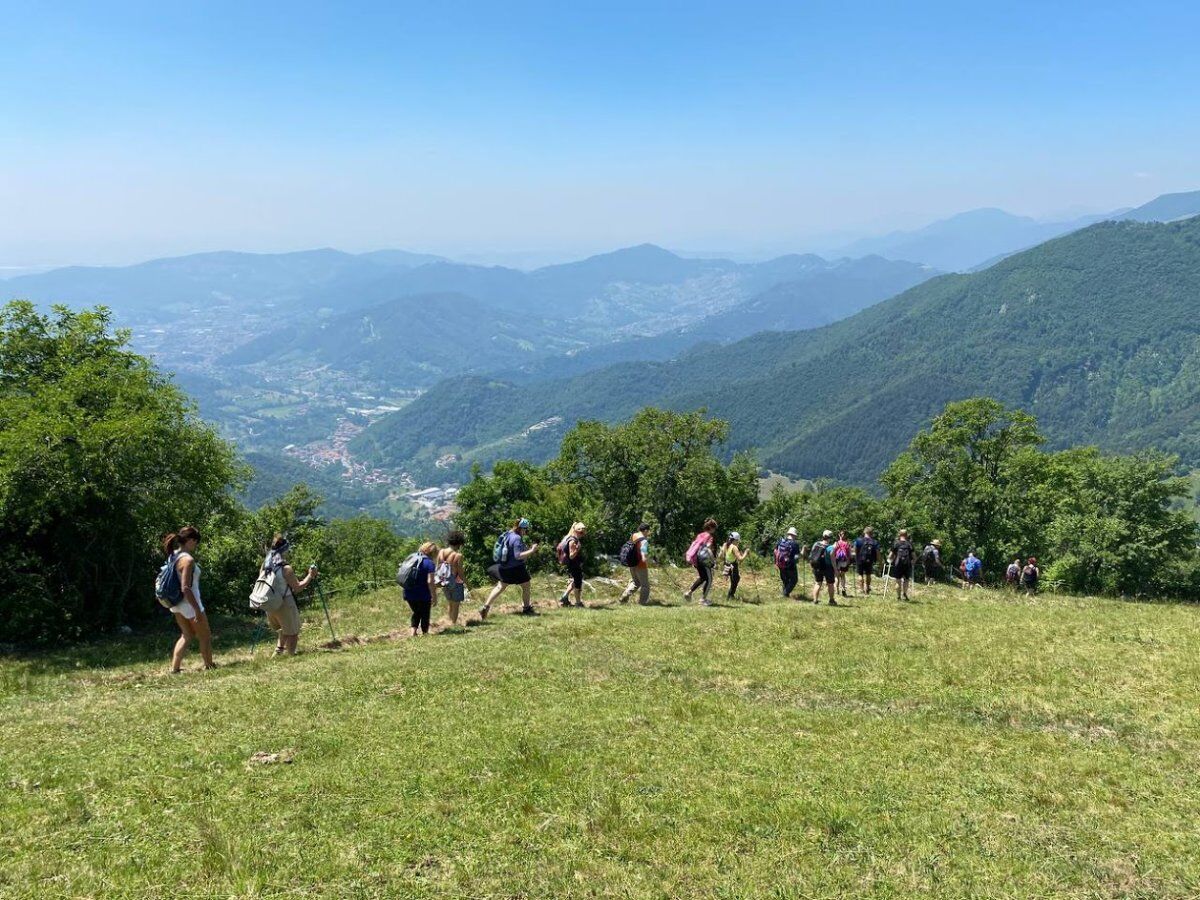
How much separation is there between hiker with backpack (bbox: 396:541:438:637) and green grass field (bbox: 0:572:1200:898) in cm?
97

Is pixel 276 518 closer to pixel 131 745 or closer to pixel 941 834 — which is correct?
pixel 131 745

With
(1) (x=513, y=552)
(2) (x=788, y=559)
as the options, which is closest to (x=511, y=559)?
(1) (x=513, y=552)

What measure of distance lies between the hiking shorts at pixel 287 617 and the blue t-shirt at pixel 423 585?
8.53 feet

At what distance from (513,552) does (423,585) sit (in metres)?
2.76

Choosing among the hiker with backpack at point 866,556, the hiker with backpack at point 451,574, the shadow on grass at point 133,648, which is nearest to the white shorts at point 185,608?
the shadow on grass at point 133,648

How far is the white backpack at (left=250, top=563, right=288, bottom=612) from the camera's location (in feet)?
48.8

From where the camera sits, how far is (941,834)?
27.0ft

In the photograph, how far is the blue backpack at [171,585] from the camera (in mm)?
13922

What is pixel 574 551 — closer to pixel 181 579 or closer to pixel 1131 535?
pixel 181 579

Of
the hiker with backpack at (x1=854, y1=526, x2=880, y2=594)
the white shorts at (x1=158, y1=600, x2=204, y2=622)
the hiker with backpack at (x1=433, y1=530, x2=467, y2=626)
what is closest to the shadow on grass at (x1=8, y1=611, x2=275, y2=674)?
the white shorts at (x1=158, y1=600, x2=204, y2=622)

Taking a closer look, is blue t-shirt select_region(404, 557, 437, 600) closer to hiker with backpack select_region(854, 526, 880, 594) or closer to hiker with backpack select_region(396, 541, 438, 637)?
hiker with backpack select_region(396, 541, 438, 637)

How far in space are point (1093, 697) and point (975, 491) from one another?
44740 mm

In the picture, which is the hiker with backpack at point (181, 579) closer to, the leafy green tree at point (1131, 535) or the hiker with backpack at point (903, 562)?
the hiker with backpack at point (903, 562)

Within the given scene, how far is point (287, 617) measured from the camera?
15.9m
